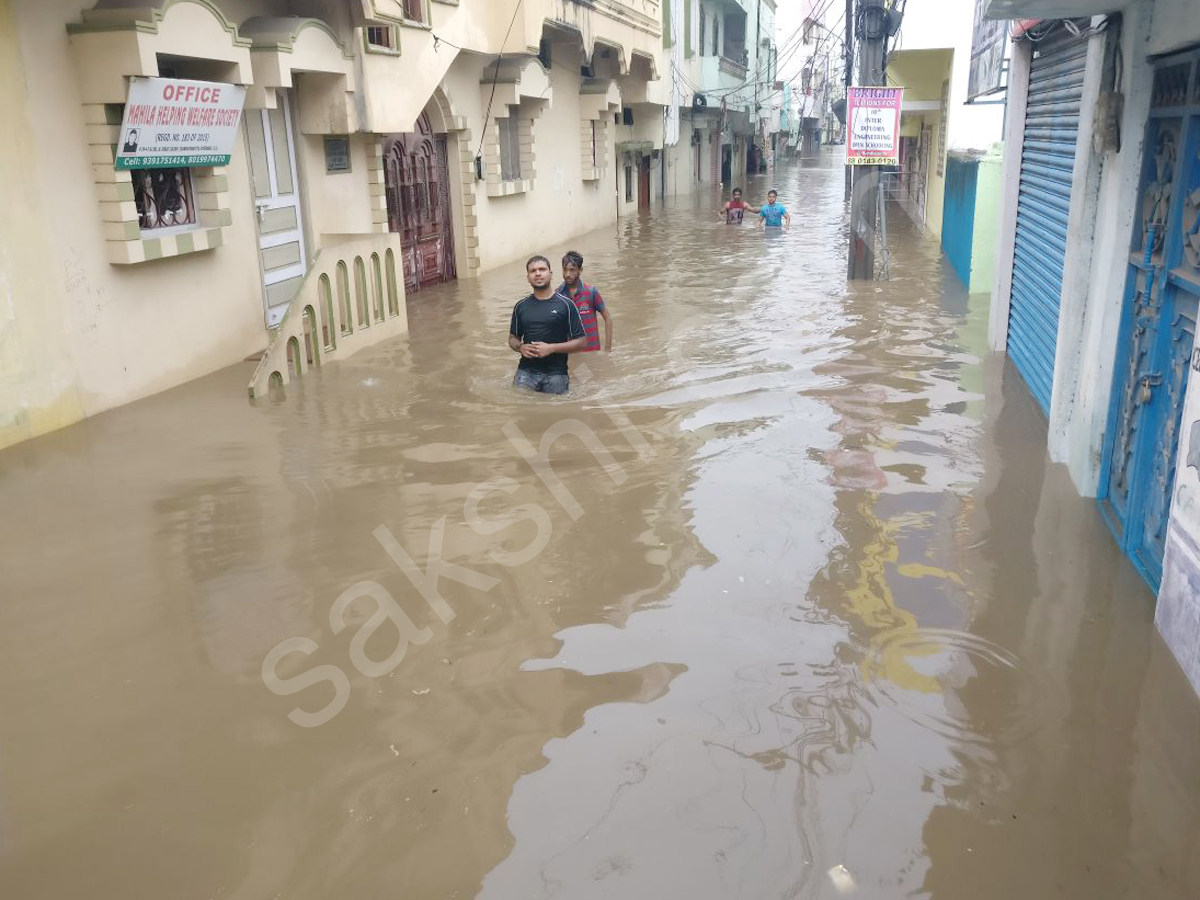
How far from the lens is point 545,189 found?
20.2m

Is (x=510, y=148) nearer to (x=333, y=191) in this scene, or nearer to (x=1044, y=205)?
(x=333, y=191)

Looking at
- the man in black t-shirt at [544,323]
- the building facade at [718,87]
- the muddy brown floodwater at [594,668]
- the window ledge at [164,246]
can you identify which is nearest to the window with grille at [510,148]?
the window ledge at [164,246]

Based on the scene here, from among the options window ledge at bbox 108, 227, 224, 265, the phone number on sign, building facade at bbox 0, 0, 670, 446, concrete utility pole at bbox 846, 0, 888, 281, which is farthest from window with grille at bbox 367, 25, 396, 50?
concrete utility pole at bbox 846, 0, 888, 281

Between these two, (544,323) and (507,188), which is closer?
(544,323)

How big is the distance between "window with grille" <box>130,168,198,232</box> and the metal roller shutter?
7.20 metres

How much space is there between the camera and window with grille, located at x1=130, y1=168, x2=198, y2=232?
859cm

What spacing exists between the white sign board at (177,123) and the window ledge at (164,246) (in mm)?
595

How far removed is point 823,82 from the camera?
66.9 metres

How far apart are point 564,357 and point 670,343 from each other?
104 inches

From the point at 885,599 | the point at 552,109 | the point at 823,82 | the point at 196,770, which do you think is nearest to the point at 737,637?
the point at 885,599

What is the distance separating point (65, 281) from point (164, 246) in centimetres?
105

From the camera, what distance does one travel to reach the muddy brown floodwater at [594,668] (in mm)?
3029

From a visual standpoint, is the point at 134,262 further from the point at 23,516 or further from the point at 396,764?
the point at 396,764

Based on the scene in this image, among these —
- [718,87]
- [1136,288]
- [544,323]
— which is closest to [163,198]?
[544,323]
